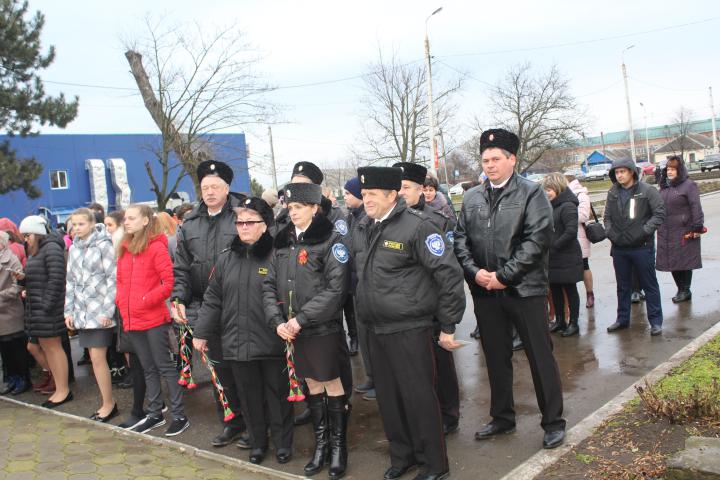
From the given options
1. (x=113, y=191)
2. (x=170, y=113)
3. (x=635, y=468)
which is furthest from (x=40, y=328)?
(x=113, y=191)

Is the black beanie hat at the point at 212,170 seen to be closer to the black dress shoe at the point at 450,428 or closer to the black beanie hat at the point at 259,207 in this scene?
the black beanie hat at the point at 259,207

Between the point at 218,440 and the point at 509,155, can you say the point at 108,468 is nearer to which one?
the point at 218,440

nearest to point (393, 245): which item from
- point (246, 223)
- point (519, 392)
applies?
point (246, 223)

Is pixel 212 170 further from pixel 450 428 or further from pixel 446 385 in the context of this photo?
pixel 450 428

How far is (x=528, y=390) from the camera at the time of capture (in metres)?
5.71

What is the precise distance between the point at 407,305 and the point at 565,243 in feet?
12.4

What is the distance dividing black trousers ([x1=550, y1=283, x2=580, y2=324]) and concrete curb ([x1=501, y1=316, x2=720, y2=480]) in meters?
1.38

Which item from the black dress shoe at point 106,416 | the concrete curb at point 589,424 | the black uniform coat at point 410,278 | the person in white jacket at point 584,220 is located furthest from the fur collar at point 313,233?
the person in white jacket at point 584,220

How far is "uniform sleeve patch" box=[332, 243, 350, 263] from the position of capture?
176 inches

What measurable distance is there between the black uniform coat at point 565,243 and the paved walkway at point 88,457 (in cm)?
426

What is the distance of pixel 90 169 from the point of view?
117 feet

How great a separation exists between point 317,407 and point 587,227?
4.92 meters

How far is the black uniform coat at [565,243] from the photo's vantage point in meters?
7.20

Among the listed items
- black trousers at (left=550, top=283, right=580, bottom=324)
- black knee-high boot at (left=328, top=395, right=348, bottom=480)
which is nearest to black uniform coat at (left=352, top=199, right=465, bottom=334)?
black knee-high boot at (left=328, top=395, right=348, bottom=480)
